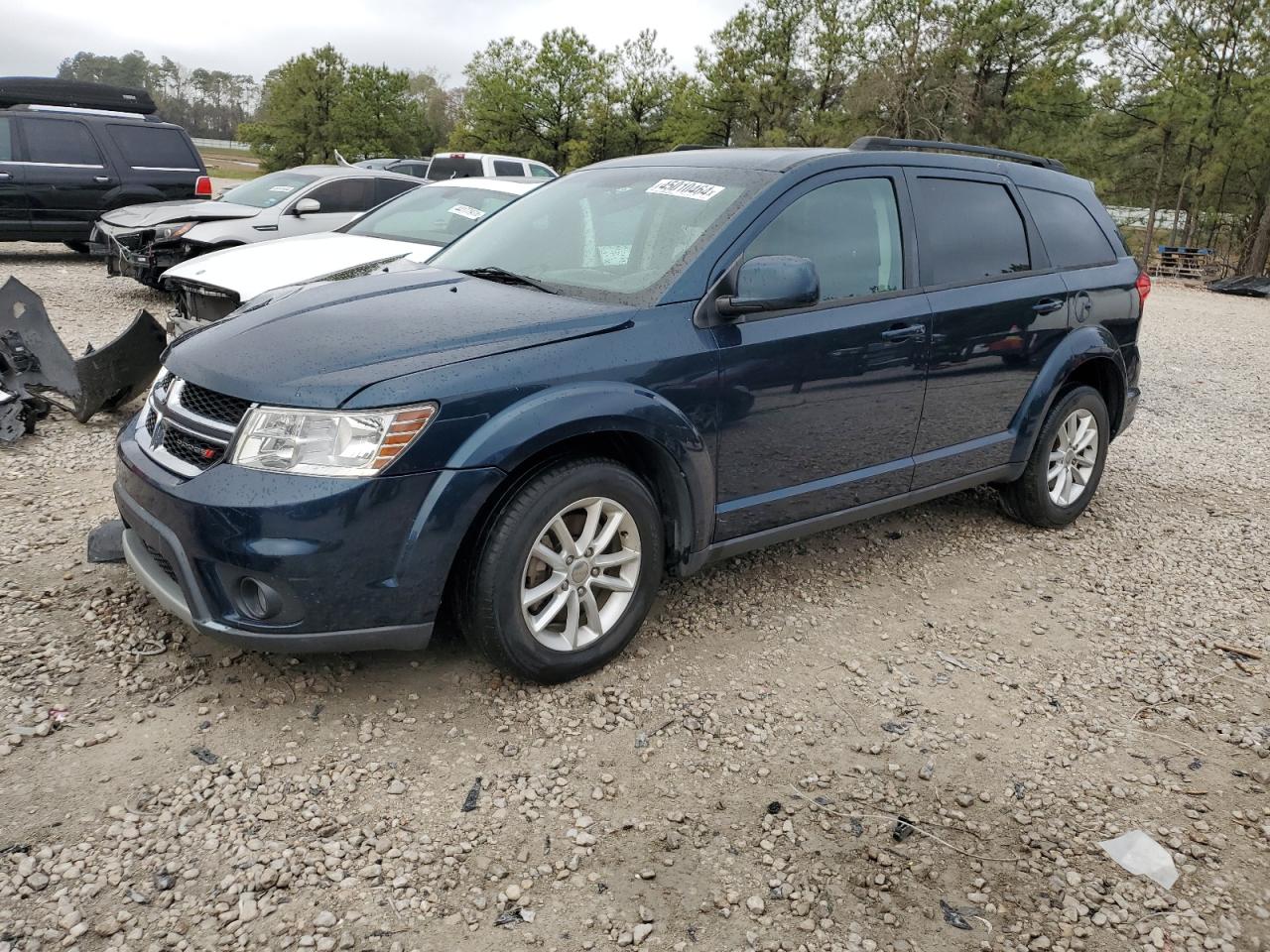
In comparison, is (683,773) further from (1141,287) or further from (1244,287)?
(1244,287)

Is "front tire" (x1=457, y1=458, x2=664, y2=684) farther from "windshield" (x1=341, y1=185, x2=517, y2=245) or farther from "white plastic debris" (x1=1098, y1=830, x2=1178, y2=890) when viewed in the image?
"windshield" (x1=341, y1=185, x2=517, y2=245)

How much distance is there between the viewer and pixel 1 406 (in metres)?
5.43

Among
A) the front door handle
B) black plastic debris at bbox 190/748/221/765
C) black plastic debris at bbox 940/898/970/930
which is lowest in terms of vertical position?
black plastic debris at bbox 190/748/221/765

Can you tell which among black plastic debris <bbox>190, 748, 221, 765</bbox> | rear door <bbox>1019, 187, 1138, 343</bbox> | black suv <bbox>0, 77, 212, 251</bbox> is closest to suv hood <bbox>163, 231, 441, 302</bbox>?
rear door <bbox>1019, 187, 1138, 343</bbox>

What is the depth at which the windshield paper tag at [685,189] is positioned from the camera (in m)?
3.73

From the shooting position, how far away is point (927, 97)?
32781 millimetres

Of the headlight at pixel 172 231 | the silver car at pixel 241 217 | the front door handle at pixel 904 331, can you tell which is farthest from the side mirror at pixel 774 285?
the headlight at pixel 172 231

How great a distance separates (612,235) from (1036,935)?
9.05 feet

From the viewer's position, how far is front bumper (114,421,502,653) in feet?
8.98

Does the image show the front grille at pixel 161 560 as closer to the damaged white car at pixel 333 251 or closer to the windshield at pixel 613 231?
the windshield at pixel 613 231

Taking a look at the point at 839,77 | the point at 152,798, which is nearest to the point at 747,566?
A: the point at 152,798

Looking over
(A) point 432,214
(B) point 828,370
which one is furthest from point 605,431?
(A) point 432,214

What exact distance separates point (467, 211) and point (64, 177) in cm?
786

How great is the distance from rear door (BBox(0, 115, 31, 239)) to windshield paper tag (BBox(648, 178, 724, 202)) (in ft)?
38.3
